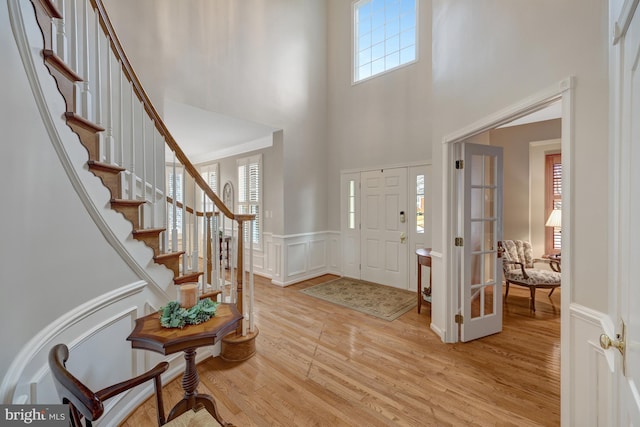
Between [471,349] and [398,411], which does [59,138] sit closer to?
[398,411]

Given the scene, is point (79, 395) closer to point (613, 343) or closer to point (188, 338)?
point (188, 338)

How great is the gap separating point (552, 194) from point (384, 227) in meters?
2.77

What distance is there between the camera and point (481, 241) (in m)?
2.79

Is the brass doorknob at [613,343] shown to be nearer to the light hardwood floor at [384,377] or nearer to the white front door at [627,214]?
the white front door at [627,214]

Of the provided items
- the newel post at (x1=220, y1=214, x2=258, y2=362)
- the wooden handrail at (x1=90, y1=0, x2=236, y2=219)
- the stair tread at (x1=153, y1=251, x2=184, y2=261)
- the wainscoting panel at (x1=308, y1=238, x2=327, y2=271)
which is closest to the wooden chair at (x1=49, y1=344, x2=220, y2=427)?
the stair tread at (x1=153, y1=251, x2=184, y2=261)

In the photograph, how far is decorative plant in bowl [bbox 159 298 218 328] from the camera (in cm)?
152

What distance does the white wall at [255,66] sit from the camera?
3221 millimetres

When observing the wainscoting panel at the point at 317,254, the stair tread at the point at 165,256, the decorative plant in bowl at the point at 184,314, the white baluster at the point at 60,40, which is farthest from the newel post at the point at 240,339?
the wainscoting panel at the point at 317,254

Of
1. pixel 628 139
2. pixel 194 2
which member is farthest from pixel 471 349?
pixel 194 2

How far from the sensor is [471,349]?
103 inches

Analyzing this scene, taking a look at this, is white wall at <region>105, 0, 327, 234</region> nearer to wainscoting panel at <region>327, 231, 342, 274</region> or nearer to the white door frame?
wainscoting panel at <region>327, 231, 342, 274</region>

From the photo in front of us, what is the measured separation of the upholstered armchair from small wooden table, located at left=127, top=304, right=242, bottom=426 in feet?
9.44

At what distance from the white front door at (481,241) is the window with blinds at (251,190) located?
365cm

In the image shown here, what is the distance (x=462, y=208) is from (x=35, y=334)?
302cm
